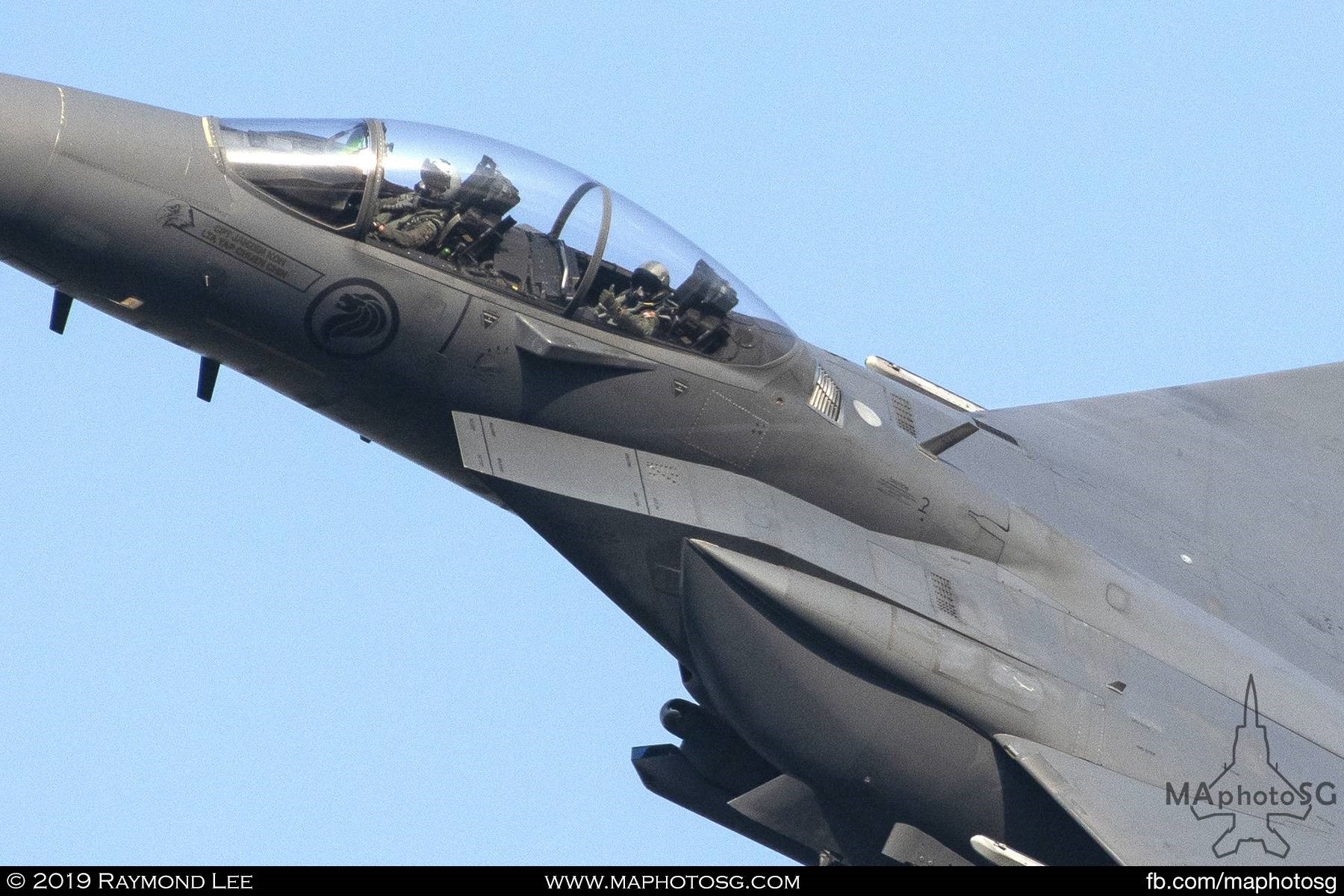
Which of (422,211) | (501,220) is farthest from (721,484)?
(422,211)

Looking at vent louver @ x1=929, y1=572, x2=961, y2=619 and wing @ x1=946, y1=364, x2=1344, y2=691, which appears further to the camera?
wing @ x1=946, y1=364, x2=1344, y2=691

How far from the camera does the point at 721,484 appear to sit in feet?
42.6

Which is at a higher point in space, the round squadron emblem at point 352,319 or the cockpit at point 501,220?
the cockpit at point 501,220

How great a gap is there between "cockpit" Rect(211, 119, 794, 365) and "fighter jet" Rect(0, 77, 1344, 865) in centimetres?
2

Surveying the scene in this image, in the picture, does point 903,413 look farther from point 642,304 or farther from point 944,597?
point 642,304

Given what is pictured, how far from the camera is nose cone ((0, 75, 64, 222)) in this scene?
10.9 m

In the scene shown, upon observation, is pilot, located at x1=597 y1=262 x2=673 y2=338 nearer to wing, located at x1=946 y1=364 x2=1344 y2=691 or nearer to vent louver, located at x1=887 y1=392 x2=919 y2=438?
vent louver, located at x1=887 y1=392 x2=919 y2=438

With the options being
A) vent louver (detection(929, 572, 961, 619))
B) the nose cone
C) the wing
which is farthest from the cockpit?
the wing

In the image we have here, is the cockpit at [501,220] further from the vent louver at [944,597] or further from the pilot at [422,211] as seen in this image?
the vent louver at [944,597]

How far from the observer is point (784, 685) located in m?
12.7

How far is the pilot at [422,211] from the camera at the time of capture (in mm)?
12055

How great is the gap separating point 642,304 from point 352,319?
2.09 metres

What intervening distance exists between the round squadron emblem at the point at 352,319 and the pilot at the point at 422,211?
39cm

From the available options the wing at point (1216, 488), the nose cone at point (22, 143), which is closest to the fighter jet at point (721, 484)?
the nose cone at point (22, 143)
